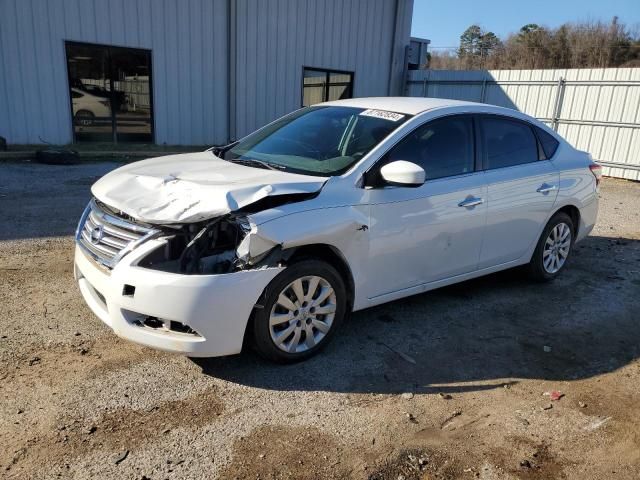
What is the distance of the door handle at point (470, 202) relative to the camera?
4220 mm

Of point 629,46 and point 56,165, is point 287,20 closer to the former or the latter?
point 56,165

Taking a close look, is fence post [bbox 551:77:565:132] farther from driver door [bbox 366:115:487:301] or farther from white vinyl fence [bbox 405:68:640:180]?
driver door [bbox 366:115:487:301]

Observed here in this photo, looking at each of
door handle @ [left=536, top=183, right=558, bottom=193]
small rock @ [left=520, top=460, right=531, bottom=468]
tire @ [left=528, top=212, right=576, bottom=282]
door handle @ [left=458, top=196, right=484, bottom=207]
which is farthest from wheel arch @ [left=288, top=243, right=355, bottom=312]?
tire @ [left=528, top=212, right=576, bottom=282]

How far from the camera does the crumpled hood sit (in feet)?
10.2

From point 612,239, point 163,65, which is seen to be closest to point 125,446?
point 612,239

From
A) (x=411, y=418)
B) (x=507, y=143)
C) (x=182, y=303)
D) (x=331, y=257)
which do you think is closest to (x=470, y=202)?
(x=507, y=143)

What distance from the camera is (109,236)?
11.0ft

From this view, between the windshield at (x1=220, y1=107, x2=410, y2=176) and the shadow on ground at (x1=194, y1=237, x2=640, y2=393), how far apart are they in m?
1.31

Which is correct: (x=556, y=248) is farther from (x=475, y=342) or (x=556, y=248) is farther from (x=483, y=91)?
(x=483, y=91)

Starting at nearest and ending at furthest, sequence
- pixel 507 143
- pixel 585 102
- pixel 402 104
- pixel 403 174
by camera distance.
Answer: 1. pixel 403 174
2. pixel 402 104
3. pixel 507 143
4. pixel 585 102

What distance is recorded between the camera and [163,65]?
13.5 metres

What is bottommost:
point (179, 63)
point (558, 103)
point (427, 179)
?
point (427, 179)

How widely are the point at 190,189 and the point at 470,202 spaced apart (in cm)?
221

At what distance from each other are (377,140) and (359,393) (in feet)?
5.87
